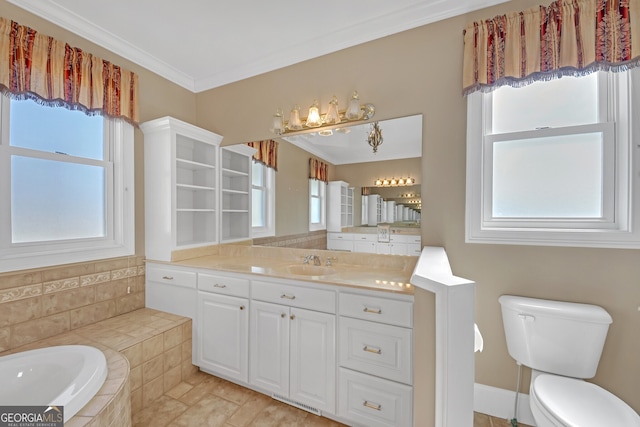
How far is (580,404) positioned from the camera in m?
1.15

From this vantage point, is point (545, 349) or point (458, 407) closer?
point (458, 407)

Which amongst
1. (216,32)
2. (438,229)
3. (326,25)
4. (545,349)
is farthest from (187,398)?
(326,25)

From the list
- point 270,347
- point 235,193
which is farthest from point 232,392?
point 235,193

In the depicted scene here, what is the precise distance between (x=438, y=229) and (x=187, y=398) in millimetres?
2082

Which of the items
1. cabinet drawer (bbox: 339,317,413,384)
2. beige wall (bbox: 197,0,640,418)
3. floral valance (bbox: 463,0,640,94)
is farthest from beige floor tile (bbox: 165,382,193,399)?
floral valance (bbox: 463,0,640,94)

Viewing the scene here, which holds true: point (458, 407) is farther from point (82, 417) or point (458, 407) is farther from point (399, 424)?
point (82, 417)

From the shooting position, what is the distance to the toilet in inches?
43.3

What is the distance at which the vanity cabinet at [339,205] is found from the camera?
2133 millimetres

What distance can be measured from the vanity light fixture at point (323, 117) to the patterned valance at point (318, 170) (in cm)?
25

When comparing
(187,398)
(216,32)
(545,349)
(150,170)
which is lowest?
(187,398)

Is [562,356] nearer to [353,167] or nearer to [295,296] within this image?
[295,296]

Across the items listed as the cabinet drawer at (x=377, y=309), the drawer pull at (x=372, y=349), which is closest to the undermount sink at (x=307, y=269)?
the cabinet drawer at (x=377, y=309)

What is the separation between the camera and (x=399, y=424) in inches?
54.7

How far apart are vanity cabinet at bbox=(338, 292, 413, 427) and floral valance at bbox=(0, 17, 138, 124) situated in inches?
89.5
